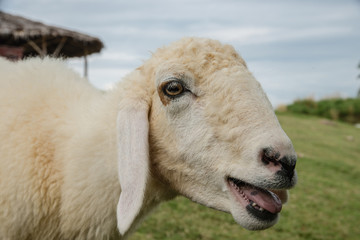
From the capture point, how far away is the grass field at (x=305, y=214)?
206 inches

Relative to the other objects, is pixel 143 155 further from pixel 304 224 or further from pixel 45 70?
pixel 304 224

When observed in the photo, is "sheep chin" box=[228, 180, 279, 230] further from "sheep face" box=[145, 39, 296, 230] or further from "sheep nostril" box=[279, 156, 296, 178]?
"sheep nostril" box=[279, 156, 296, 178]

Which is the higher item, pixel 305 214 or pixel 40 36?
pixel 40 36

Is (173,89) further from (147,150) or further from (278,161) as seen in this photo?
(278,161)

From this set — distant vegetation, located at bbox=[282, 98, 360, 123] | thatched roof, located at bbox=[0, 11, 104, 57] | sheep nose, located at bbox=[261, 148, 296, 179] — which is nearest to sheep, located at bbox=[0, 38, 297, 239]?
sheep nose, located at bbox=[261, 148, 296, 179]

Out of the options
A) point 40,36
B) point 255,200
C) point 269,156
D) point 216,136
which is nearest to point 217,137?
point 216,136

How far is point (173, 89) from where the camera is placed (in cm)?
211

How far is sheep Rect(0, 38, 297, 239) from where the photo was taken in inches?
77.4

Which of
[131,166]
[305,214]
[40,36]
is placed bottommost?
[305,214]

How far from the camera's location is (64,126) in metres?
2.41

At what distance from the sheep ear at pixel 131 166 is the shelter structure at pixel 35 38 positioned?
472 inches

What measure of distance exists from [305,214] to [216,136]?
531 cm

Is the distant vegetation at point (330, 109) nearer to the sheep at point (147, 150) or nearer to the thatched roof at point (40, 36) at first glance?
the thatched roof at point (40, 36)

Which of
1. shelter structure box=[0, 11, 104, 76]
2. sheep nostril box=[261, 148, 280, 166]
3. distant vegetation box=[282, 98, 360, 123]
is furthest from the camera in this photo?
distant vegetation box=[282, 98, 360, 123]
